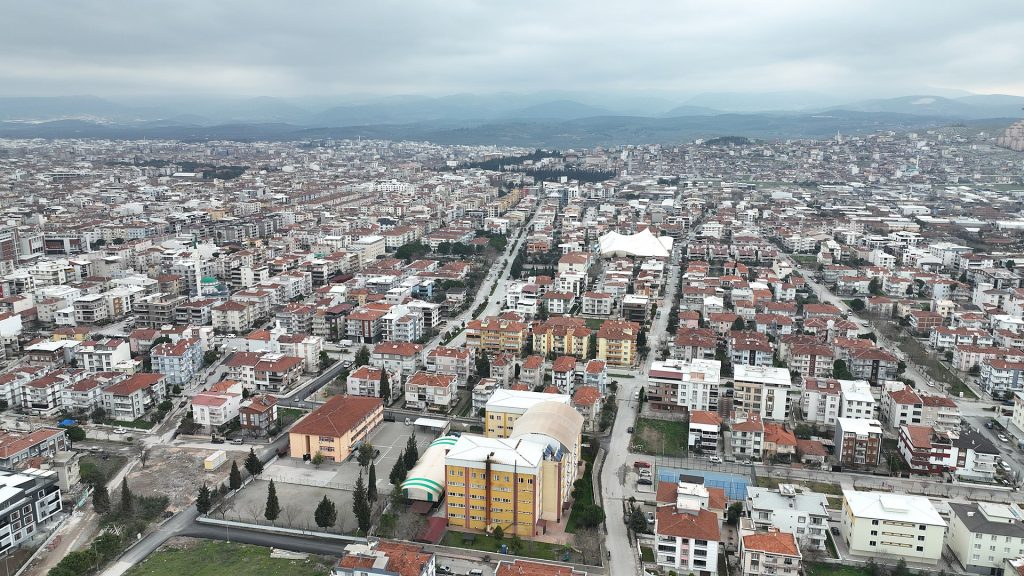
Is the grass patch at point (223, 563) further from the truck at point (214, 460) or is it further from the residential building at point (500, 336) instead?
the residential building at point (500, 336)

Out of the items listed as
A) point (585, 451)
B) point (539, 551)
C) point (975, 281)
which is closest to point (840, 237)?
point (975, 281)

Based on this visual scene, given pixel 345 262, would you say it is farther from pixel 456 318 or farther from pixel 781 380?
pixel 781 380

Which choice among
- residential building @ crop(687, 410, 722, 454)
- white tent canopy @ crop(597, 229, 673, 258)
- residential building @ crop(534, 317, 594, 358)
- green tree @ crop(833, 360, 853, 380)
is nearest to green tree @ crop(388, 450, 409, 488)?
residential building @ crop(687, 410, 722, 454)

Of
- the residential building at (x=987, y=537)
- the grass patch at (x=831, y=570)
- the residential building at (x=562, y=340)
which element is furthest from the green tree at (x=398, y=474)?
the residential building at (x=987, y=537)

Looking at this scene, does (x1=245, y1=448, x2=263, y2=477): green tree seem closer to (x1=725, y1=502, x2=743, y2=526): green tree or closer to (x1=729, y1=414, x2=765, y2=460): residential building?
(x1=725, y1=502, x2=743, y2=526): green tree

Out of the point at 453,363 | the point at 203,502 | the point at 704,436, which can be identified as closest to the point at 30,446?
the point at 203,502
